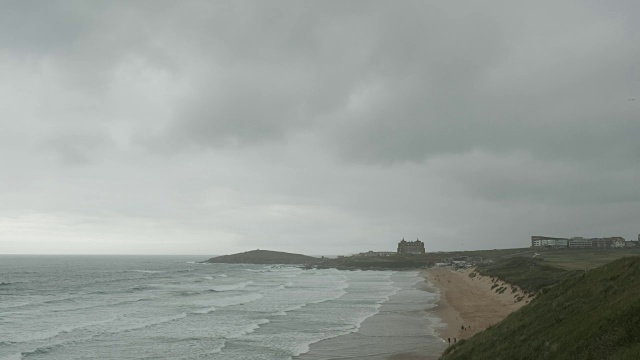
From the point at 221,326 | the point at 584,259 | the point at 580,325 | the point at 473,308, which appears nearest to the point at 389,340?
the point at 221,326

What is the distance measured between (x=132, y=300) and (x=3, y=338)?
87.2 feet

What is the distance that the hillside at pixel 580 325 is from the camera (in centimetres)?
1193

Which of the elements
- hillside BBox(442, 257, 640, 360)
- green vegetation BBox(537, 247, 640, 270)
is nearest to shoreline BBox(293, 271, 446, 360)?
hillside BBox(442, 257, 640, 360)

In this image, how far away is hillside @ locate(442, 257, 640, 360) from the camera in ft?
39.1

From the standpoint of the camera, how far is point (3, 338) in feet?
119

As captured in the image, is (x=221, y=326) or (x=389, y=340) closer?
(x=389, y=340)

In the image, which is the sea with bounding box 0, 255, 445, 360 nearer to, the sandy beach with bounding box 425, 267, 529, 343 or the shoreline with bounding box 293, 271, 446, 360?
the shoreline with bounding box 293, 271, 446, 360

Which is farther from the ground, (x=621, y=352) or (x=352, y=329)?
(x=621, y=352)

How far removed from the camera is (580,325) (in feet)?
47.3

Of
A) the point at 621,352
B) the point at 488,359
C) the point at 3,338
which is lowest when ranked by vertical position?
the point at 3,338

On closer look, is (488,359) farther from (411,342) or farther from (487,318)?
(487,318)

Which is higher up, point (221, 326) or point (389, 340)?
point (389, 340)

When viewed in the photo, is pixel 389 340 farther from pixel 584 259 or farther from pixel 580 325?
pixel 584 259

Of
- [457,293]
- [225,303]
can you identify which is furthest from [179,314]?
[457,293]
